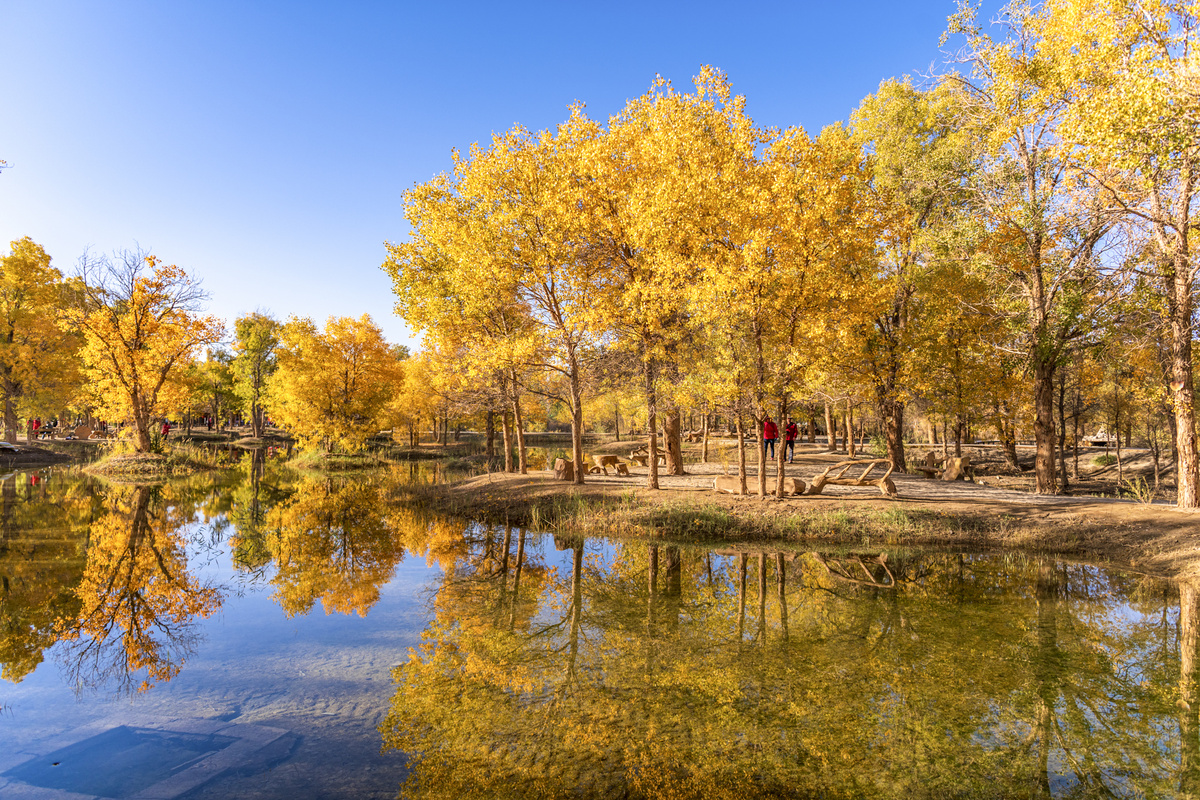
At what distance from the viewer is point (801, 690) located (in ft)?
22.6

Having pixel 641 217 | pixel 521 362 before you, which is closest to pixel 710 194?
pixel 641 217

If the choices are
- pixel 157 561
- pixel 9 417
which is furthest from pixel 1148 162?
pixel 9 417

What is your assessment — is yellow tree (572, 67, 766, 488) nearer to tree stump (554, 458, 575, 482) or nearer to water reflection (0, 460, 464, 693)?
tree stump (554, 458, 575, 482)

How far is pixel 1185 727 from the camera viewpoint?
6066 millimetres

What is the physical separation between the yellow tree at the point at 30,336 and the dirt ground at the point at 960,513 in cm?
3467

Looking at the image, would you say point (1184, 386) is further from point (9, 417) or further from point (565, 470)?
point (9, 417)

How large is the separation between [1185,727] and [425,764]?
794 centimetres

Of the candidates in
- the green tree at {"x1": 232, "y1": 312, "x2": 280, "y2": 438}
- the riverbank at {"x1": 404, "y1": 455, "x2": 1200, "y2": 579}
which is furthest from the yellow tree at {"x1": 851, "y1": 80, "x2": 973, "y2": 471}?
the green tree at {"x1": 232, "y1": 312, "x2": 280, "y2": 438}

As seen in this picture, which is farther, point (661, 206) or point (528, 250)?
point (528, 250)

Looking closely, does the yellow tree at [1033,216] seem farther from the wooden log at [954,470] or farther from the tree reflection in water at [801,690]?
the tree reflection in water at [801,690]

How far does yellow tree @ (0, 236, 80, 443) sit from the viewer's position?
117 feet

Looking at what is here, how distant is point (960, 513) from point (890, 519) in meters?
2.00

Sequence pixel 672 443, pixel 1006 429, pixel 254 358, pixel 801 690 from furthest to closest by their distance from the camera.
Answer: pixel 254 358 → pixel 1006 429 → pixel 672 443 → pixel 801 690

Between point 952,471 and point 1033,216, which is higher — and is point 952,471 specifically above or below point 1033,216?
below
